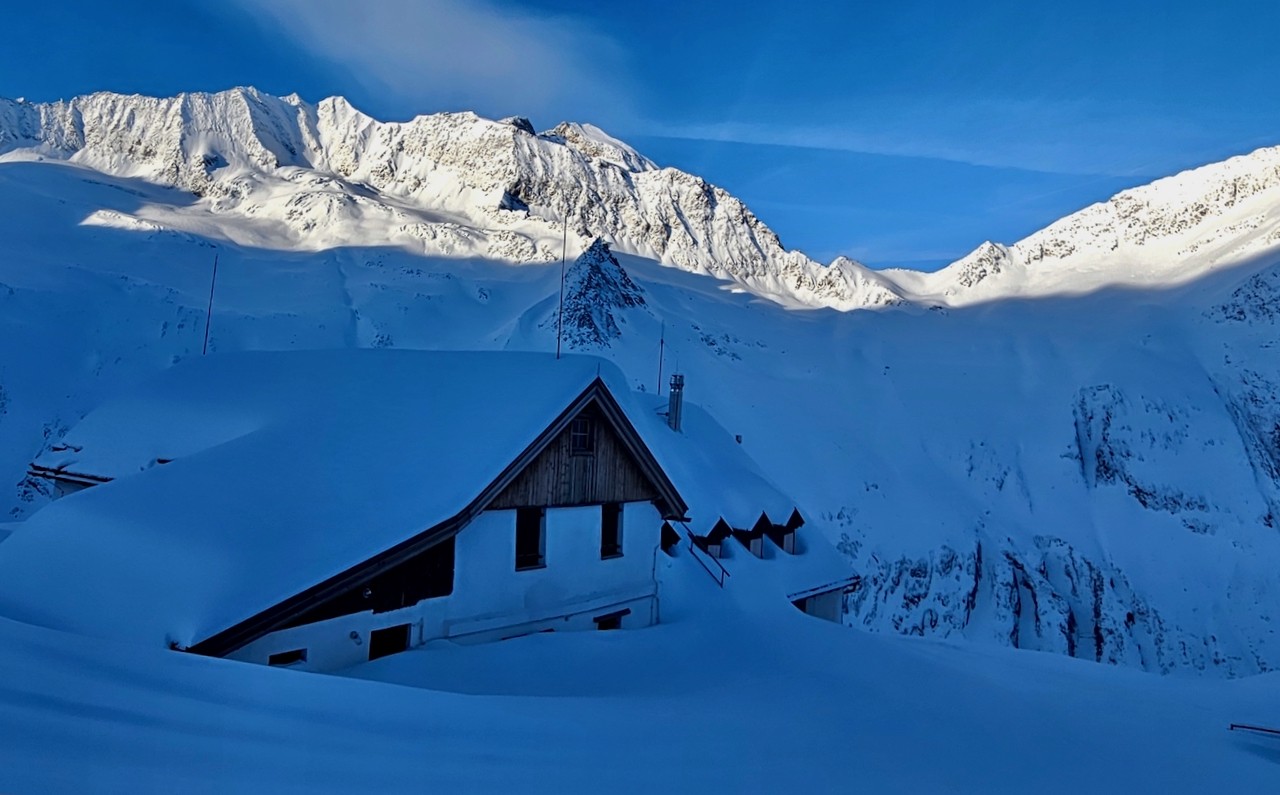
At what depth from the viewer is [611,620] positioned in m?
16.1

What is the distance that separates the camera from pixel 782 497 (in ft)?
91.9

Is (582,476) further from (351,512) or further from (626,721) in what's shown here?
(626,721)

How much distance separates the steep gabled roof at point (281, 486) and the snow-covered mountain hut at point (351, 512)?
0.12 feet

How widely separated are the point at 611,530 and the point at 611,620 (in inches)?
72.8

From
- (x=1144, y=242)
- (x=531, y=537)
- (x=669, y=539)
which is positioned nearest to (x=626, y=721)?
(x=531, y=537)

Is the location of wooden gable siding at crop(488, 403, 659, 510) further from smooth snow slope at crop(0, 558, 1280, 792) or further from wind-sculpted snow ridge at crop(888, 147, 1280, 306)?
wind-sculpted snow ridge at crop(888, 147, 1280, 306)

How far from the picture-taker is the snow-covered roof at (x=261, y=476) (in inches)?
383

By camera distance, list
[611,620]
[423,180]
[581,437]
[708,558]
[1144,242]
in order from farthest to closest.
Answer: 1. [423,180]
2. [1144,242]
3. [708,558]
4. [611,620]
5. [581,437]

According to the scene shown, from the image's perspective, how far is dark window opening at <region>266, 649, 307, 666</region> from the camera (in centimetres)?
1017

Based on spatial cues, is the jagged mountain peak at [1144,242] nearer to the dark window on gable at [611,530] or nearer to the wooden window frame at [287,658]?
the dark window on gable at [611,530]

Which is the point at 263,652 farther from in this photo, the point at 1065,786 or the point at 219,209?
the point at 219,209

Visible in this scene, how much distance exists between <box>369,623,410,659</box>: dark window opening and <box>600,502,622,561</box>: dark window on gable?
15.8 feet

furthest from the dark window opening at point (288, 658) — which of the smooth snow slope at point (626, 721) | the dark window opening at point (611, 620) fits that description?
the dark window opening at point (611, 620)

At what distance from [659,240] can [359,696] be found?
4607 inches
